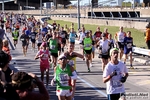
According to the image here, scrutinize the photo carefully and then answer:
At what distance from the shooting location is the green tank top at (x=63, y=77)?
32.6ft

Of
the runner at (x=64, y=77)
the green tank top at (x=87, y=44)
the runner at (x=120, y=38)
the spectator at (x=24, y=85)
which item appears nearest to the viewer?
the spectator at (x=24, y=85)

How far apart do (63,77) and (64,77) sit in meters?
0.02

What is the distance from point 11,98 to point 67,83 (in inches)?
186

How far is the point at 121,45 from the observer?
22.5 meters

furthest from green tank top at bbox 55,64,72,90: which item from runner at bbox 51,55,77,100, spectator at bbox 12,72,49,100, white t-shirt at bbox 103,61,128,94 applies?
spectator at bbox 12,72,49,100

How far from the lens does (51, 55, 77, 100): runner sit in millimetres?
9891

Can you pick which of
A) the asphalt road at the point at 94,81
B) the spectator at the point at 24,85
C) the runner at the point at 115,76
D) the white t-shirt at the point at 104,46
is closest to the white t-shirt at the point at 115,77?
the runner at the point at 115,76

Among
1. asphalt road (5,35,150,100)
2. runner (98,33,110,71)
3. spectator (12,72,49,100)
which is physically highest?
spectator (12,72,49,100)

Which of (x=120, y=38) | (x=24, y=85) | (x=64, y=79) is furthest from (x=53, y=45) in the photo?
(x=24, y=85)

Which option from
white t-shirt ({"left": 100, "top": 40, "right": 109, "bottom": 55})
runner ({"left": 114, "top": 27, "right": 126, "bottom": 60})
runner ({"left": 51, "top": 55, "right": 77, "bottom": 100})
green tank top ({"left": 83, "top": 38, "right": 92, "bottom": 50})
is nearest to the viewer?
runner ({"left": 51, "top": 55, "right": 77, "bottom": 100})

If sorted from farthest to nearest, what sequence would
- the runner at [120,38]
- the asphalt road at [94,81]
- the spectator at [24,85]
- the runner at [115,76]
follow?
the runner at [120,38] → the asphalt road at [94,81] → the runner at [115,76] → the spectator at [24,85]

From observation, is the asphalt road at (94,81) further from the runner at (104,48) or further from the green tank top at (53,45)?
the green tank top at (53,45)

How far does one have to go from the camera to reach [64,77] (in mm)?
10023

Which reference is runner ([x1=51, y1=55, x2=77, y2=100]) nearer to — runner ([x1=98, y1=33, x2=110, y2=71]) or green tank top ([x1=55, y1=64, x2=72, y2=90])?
green tank top ([x1=55, y1=64, x2=72, y2=90])
